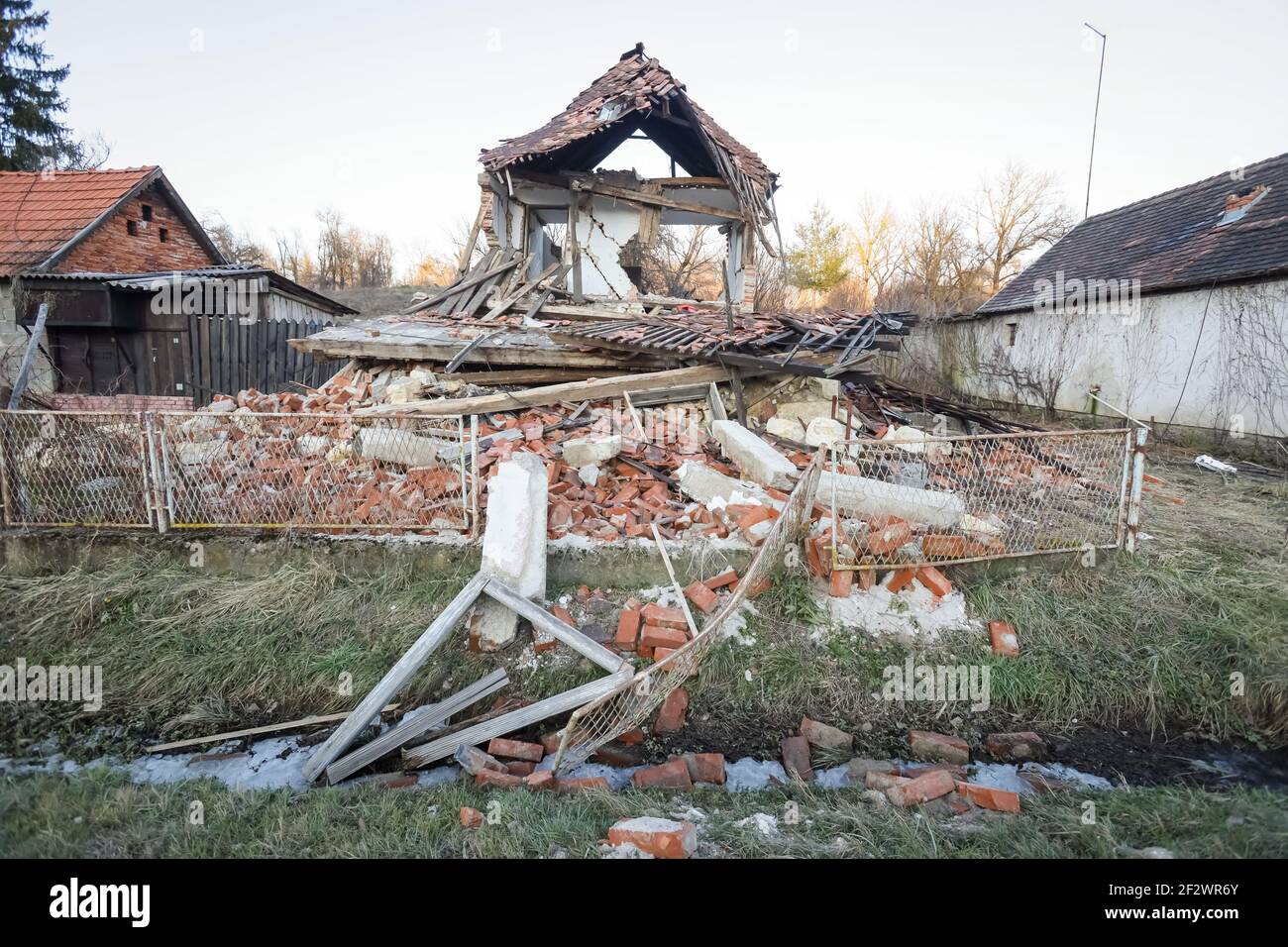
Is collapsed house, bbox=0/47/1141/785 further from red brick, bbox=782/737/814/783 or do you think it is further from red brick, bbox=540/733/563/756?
red brick, bbox=782/737/814/783

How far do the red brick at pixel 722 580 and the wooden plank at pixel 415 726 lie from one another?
5.41ft

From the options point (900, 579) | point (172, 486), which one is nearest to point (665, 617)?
point (900, 579)

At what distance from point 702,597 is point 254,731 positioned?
322 cm

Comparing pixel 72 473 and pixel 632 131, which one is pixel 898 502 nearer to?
pixel 72 473

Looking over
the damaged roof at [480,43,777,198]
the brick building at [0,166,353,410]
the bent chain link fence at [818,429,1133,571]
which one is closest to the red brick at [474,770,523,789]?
the bent chain link fence at [818,429,1133,571]

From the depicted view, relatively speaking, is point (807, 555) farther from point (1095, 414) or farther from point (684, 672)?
point (1095, 414)

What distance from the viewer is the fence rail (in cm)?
493

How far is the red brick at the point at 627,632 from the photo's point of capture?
14.1 feet

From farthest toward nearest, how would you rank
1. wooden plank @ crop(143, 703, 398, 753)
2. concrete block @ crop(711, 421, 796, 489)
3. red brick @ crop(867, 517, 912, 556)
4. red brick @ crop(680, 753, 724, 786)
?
1. concrete block @ crop(711, 421, 796, 489)
2. red brick @ crop(867, 517, 912, 556)
3. wooden plank @ crop(143, 703, 398, 753)
4. red brick @ crop(680, 753, 724, 786)

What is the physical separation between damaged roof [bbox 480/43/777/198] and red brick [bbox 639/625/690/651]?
861cm

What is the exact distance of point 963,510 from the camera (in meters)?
5.02

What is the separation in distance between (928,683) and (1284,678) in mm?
2243

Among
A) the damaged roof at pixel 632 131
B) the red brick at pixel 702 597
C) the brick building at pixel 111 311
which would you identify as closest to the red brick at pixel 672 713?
the red brick at pixel 702 597

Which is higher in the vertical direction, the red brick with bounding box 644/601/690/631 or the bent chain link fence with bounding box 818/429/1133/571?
the bent chain link fence with bounding box 818/429/1133/571
